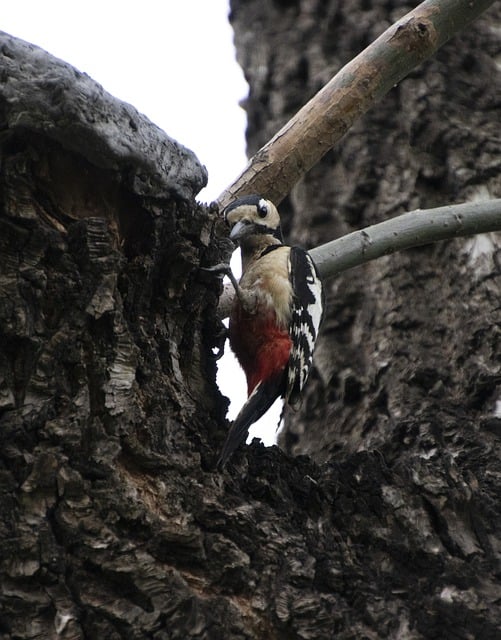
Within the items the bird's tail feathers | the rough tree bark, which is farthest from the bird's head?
the rough tree bark

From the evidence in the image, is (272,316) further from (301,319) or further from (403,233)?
(403,233)

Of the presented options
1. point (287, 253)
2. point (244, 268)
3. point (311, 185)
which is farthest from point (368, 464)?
point (311, 185)

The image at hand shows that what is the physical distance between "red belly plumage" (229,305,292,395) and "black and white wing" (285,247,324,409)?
0.03 m

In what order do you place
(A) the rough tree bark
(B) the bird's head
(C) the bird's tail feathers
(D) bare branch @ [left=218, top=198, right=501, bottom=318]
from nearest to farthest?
(A) the rough tree bark
(C) the bird's tail feathers
(D) bare branch @ [left=218, top=198, right=501, bottom=318]
(B) the bird's head

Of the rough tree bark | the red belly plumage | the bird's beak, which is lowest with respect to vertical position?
the rough tree bark

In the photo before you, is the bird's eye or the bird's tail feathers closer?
the bird's tail feathers

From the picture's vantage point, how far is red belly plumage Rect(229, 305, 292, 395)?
3.31 m

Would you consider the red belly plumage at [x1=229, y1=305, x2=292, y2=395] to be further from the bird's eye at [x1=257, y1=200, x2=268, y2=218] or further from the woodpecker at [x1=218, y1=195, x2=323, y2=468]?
the bird's eye at [x1=257, y1=200, x2=268, y2=218]

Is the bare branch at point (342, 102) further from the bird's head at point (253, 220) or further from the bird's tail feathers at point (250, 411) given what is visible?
the bird's tail feathers at point (250, 411)

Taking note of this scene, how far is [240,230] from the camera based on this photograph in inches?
138

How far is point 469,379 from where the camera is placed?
10.3 feet

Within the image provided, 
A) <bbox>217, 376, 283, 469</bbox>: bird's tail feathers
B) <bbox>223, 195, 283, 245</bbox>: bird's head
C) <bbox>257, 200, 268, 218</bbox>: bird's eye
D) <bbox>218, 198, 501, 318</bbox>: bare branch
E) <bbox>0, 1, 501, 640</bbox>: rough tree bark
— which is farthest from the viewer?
<bbox>257, 200, 268, 218</bbox>: bird's eye

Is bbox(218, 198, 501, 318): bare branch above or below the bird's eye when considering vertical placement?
below

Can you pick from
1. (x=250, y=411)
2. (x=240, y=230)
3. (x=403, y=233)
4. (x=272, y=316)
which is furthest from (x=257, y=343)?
(x=403, y=233)
